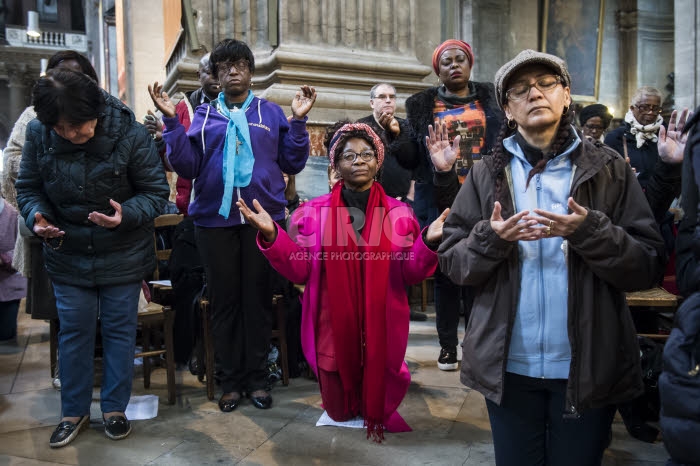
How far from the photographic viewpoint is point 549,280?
2.18 m

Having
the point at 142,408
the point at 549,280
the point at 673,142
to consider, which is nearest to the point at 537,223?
the point at 549,280

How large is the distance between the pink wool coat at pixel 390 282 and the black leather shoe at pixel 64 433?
1.35 metres

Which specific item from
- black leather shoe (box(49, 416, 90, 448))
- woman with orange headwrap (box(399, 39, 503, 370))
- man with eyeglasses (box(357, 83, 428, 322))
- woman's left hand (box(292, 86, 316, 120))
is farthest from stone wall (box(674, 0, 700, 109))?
black leather shoe (box(49, 416, 90, 448))

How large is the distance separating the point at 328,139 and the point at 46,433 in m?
2.49

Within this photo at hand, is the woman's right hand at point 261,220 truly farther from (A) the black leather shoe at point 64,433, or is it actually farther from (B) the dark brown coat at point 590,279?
(A) the black leather shoe at point 64,433

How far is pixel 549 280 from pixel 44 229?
2591 millimetres

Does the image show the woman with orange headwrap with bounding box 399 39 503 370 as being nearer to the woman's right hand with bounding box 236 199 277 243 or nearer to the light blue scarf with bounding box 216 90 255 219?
the light blue scarf with bounding box 216 90 255 219

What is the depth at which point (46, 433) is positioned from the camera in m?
3.78

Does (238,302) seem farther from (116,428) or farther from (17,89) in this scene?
(17,89)

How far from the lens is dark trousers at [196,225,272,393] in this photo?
13.2 feet

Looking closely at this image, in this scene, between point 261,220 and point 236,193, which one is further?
point 236,193

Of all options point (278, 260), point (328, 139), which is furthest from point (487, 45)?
point (278, 260)

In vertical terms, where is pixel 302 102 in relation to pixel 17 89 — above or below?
below

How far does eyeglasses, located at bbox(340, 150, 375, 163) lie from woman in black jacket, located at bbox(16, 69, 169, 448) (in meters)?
1.10
